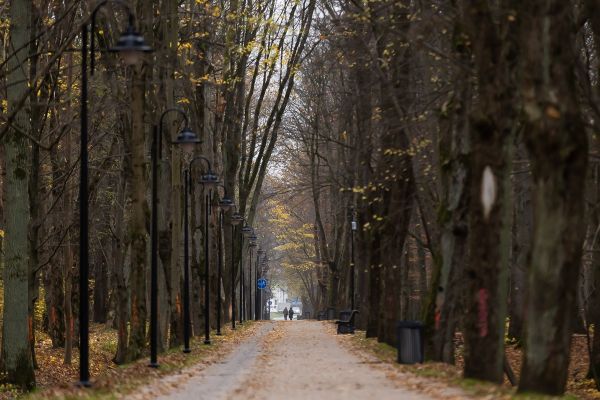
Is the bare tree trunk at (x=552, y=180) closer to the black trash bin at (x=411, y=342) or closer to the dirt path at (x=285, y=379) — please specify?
the dirt path at (x=285, y=379)

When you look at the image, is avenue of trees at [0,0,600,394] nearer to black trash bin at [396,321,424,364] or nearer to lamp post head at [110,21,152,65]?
black trash bin at [396,321,424,364]

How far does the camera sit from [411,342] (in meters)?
22.6

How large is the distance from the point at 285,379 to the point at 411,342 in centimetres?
399

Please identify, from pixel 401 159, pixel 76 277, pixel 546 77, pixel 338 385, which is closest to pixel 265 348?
pixel 401 159

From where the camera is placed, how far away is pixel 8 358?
22.6m

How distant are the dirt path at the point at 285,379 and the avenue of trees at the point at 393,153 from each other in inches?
76.4

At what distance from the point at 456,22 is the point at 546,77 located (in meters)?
6.10

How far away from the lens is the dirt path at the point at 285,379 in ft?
52.5

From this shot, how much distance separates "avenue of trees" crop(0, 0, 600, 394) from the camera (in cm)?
1441

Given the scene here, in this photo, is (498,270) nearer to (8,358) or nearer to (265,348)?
(8,358)

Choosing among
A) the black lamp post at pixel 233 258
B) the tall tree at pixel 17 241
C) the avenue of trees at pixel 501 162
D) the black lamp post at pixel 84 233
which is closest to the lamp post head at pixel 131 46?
the black lamp post at pixel 84 233

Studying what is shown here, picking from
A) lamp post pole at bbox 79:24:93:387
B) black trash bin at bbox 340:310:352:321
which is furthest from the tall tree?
black trash bin at bbox 340:310:352:321

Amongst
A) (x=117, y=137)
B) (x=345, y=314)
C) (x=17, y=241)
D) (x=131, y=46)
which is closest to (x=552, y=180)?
(x=131, y=46)

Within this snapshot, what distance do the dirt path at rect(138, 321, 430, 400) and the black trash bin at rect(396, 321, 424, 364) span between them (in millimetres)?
786
